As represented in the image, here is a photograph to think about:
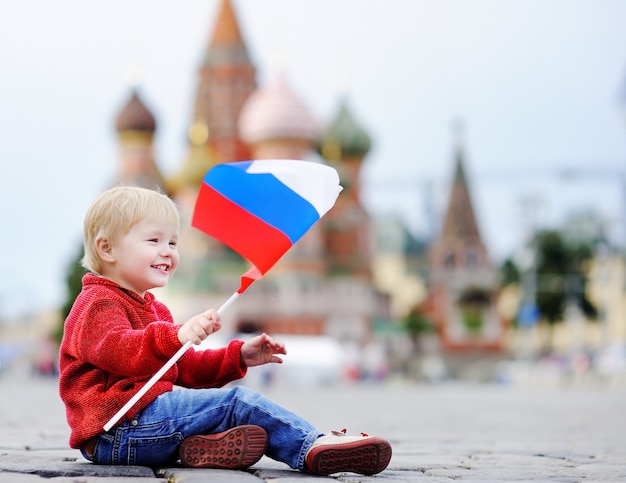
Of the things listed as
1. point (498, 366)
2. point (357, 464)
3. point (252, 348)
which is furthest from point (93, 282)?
point (498, 366)

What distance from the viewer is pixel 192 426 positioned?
4406 millimetres

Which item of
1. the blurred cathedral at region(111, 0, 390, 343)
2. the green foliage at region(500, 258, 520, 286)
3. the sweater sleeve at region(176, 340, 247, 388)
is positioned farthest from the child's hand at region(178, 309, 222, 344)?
the green foliage at region(500, 258, 520, 286)

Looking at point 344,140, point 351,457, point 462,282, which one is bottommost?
point 351,457

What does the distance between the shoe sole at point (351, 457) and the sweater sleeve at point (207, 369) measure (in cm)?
45

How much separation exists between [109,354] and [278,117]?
158ft

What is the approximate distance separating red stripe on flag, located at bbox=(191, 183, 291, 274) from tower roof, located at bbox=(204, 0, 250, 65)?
53256mm

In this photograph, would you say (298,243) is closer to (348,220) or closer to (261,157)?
(261,157)

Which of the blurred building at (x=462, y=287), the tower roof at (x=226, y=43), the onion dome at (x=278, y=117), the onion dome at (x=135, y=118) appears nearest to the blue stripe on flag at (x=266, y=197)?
the onion dome at (x=278, y=117)

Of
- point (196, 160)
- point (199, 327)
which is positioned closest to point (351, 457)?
point (199, 327)

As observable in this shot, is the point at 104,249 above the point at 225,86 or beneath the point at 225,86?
beneath

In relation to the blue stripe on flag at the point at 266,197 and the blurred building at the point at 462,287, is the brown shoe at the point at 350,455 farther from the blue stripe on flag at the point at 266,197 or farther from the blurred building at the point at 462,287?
the blurred building at the point at 462,287

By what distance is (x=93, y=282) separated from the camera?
14.6ft

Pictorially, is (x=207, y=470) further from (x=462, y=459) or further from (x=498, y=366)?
(x=498, y=366)

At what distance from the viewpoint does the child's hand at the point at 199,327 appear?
401 cm
